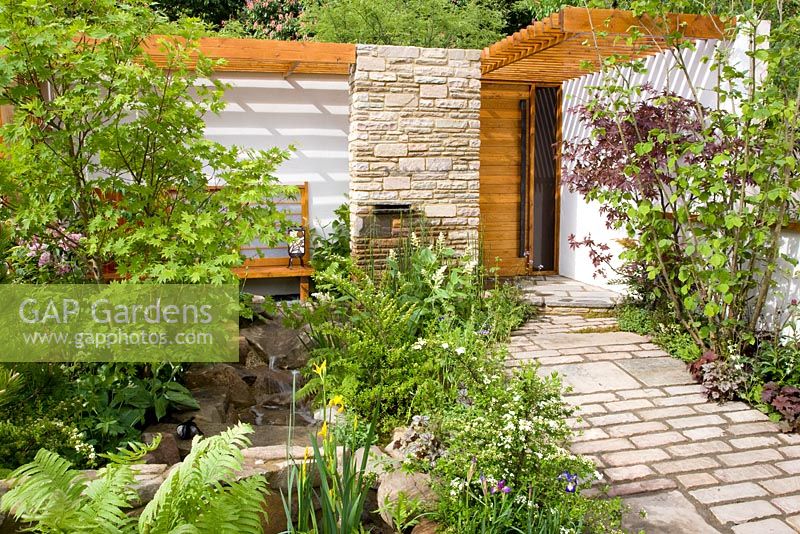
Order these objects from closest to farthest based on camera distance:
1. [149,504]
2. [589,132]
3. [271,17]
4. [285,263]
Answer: [149,504]
[589,132]
[285,263]
[271,17]

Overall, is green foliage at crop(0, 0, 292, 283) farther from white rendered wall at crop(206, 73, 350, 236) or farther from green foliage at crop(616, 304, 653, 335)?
green foliage at crop(616, 304, 653, 335)

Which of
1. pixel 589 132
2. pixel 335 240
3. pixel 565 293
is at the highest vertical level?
pixel 589 132

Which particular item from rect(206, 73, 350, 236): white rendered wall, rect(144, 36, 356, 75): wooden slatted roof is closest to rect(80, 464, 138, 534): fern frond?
rect(144, 36, 356, 75): wooden slatted roof

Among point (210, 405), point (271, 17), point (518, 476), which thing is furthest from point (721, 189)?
point (271, 17)

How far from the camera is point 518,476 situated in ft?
9.50

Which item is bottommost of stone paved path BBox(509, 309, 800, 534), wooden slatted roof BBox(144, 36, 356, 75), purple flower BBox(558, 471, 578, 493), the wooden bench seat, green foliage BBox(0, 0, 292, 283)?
stone paved path BBox(509, 309, 800, 534)

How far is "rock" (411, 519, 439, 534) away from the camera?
9.38 ft

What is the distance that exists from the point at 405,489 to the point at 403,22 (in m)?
9.28

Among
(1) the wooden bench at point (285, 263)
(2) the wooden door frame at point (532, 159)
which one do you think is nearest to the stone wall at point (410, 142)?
(1) the wooden bench at point (285, 263)

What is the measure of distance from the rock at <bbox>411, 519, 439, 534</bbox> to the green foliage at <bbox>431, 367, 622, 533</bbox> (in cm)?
4

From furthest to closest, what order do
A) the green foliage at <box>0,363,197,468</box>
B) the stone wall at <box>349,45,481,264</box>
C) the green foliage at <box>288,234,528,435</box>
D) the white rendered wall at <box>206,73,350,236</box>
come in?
the white rendered wall at <box>206,73,350,236</box> → the stone wall at <box>349,45,481,264</box> → the green foliage at <box>288,234,528,435</box> → the green foliage at <box>0,363,197,468</box>

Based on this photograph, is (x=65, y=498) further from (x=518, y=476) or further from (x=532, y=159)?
(x=532, y=159)

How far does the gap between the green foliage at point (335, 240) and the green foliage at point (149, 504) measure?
4740 millimetres

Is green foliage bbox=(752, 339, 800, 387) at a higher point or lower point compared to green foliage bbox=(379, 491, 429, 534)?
higher
